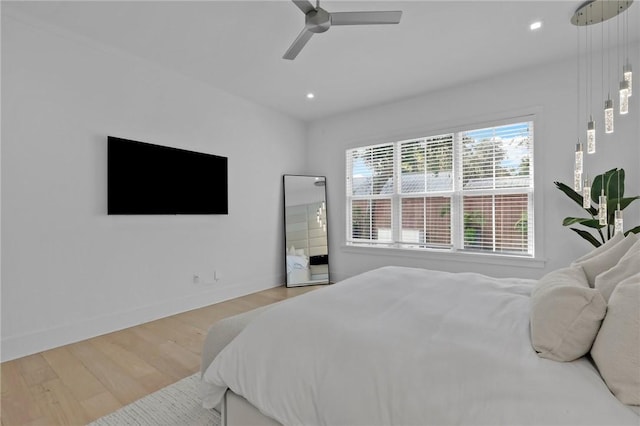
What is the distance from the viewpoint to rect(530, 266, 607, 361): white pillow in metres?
0.99

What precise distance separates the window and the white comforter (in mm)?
2232

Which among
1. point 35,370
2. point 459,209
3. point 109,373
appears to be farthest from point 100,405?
point 459,209

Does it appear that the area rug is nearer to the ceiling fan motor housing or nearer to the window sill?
the ceiling fan motor housing

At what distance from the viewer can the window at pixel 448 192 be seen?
3502mm

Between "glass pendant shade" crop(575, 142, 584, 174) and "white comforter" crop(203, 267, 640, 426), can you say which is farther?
"glass pendant shade" crop(575, 142, 584, 174)

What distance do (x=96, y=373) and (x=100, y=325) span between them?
0.85 meters

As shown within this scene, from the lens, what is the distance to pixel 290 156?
504cm

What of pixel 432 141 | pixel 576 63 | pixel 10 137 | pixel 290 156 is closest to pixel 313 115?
pixel 290 156

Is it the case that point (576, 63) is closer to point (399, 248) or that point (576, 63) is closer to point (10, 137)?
point (399, 248)

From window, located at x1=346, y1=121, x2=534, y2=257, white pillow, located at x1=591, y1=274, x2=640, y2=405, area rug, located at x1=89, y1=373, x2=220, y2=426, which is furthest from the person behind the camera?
window, located at x1=346, y1=121, x2=534, y2=257

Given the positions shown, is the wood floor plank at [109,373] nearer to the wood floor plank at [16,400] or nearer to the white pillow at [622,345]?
the wood floor plank at [16,400]

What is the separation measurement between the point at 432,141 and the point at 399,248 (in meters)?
1.54

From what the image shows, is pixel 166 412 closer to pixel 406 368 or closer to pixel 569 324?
pixel 406 368

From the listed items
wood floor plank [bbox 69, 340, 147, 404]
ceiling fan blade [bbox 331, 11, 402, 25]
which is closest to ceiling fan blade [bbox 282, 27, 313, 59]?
ceiling fan blade [bbox 331, 11, 402, 25]
